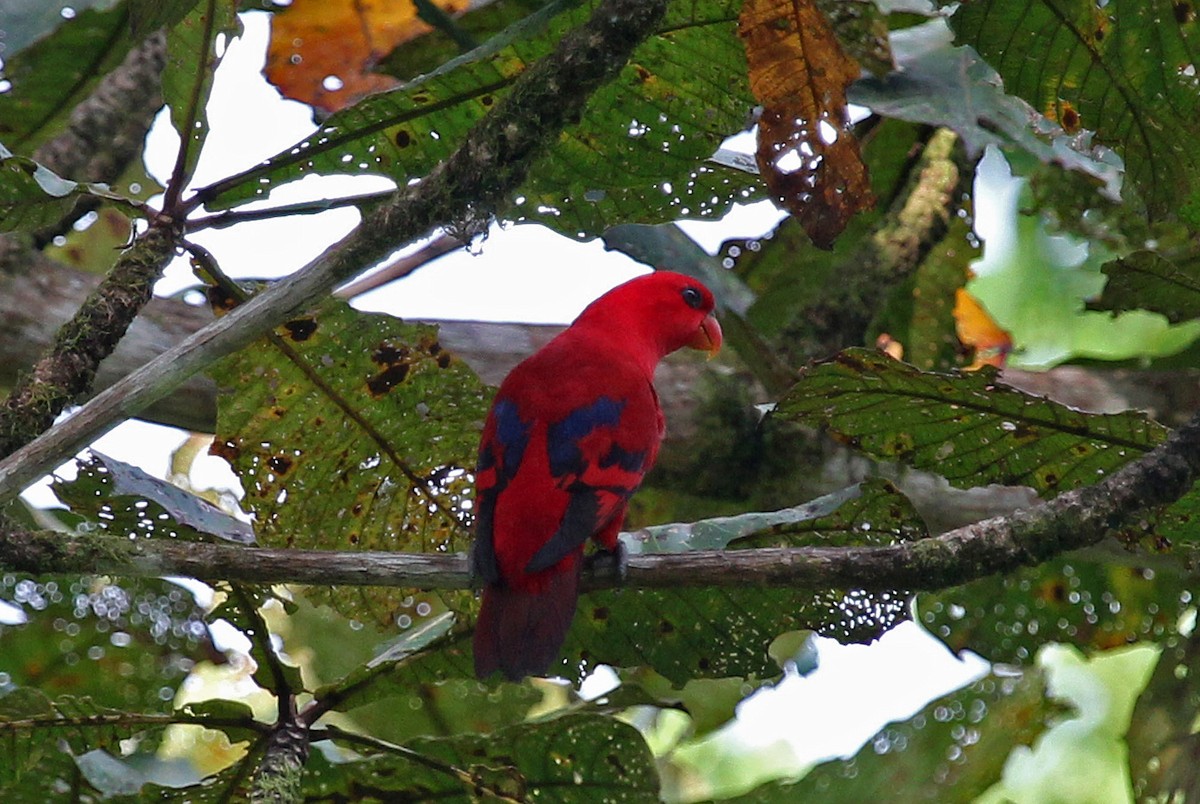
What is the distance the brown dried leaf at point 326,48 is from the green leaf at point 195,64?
6.09 feet

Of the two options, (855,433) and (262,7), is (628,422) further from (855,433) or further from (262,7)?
(262,7)

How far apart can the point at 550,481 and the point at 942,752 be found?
1.56 meters

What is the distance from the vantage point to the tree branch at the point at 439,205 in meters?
2.22

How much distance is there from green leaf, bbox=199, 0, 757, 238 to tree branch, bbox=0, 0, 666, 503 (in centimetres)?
43

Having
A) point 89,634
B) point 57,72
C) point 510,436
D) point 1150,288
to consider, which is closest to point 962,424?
point 1150,288

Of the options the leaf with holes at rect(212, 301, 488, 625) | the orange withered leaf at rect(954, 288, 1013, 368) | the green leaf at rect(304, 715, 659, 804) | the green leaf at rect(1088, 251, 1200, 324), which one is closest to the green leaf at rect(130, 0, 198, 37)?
the leaf with holes at rect(212, 301, 488, 625)

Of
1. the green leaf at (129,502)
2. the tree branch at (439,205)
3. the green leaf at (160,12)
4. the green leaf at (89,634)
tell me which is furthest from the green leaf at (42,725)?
the green leaf at (160,12)

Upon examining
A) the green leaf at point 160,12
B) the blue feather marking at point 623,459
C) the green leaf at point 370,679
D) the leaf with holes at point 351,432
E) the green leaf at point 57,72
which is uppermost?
the green leaf at point 57,72

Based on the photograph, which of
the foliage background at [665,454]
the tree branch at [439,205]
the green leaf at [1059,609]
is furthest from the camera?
the green leaf at [1059,609]

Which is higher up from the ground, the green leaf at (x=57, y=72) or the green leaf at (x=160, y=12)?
the green leaf at (x=57, y=72)

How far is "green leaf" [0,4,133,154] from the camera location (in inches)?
162

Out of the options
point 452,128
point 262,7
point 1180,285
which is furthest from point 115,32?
point 1180,285

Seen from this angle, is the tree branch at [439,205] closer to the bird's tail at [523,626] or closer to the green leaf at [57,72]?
the bird's tail at [523,626]

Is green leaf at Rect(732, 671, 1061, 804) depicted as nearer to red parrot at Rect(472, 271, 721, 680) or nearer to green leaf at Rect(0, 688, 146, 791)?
red parrot at Rect(472, 271, 721, 680)
